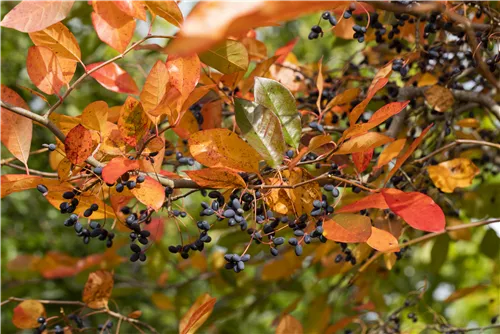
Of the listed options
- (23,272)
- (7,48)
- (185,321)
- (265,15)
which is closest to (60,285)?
(23,272)

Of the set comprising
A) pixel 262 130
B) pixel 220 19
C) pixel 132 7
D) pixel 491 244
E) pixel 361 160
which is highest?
pixel 220 19

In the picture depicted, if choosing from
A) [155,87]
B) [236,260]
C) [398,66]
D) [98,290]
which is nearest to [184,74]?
[155,87]

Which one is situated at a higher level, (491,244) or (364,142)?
(364,142)

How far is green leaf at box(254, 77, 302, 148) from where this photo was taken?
0.87 m

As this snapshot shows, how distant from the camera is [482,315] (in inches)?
115

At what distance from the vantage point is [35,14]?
0.78m

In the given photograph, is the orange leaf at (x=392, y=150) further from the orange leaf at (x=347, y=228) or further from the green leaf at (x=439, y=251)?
the green leaf at (x=439, y=251)

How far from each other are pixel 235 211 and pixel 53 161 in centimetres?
59

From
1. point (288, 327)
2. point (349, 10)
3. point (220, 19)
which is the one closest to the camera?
point (220, 19)

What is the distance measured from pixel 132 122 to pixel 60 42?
0.57 ft

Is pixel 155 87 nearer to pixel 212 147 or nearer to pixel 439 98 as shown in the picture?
pixel 212 147

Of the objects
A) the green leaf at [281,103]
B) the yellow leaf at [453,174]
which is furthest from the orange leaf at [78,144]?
the yellow leaf at [453,174]

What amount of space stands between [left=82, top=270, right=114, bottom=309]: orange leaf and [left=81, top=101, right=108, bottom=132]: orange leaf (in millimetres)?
399

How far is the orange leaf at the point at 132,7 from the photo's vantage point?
2.91 feet
